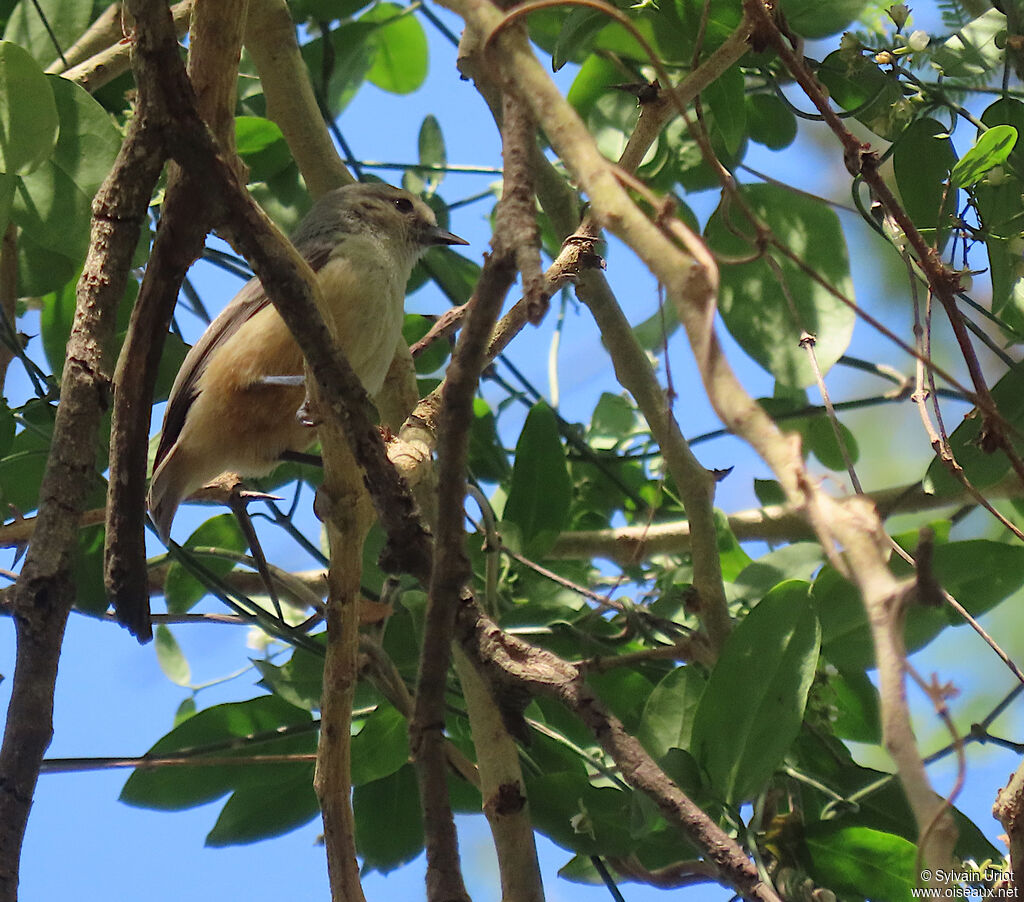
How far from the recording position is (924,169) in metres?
2.18

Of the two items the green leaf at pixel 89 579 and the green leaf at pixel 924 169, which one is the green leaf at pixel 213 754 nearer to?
the green leaf at pixel 89 579

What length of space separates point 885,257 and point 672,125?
1063mm

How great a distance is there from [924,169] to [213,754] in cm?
192

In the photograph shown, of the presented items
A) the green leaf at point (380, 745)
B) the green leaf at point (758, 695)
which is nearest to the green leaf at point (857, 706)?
the green leaf at point (758, 695)

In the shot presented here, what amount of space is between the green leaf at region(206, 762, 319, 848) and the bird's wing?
942 millimetres

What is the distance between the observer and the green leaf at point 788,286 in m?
2.32

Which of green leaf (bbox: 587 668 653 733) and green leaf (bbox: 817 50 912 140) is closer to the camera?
green leaf (bbox: 817 50 912 140)

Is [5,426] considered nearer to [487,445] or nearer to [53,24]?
[53,24]

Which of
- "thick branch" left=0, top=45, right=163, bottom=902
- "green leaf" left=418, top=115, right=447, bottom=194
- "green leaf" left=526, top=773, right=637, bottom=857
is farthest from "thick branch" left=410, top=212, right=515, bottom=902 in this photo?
"green leaf" left=418, top=115, right=447, bottom=194

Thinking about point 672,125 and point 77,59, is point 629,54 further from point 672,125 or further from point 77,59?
point 77,59

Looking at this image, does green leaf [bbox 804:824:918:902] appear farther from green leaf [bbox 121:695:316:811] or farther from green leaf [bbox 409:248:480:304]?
green leaf [bbox 409:248:480:304]

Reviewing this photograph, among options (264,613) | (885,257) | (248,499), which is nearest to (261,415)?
(248,499)

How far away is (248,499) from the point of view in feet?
8.80

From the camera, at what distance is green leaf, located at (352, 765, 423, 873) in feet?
7.98
